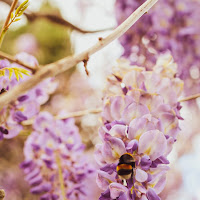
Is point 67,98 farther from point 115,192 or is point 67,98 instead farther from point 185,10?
point 115,192

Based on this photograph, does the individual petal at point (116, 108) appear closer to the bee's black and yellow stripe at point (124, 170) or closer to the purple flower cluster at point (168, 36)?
the bee's black and yellow stripe at point (124, 170)

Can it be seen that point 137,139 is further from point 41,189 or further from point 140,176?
point 41,189

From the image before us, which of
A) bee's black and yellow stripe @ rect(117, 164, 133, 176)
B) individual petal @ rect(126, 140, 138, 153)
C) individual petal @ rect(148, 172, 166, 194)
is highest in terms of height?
individual petal @ rect(126, 140, 138, 153)

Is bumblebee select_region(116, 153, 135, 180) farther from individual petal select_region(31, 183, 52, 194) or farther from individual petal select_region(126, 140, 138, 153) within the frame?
individual petal select_region(31, 183, 52, 194)

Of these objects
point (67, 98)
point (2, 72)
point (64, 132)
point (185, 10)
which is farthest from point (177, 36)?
point (67, 98)

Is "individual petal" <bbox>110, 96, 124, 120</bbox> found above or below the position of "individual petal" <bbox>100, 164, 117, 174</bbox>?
above

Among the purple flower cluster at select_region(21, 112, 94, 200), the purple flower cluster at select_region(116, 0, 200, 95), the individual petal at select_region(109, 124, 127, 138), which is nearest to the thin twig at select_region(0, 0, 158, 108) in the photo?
the individual petal at select_region(109, 124, 127, 138)
